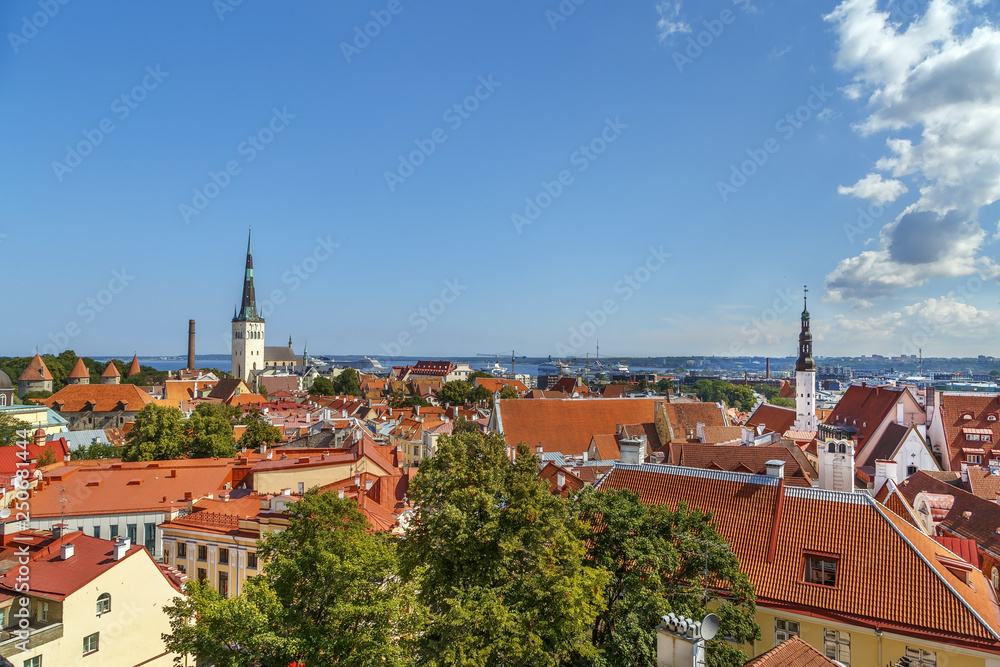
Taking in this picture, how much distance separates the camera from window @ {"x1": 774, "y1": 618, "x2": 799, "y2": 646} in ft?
54.1

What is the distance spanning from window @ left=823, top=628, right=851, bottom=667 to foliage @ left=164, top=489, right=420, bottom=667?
10640 mm

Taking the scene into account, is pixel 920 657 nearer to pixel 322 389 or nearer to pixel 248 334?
pixel 322 389

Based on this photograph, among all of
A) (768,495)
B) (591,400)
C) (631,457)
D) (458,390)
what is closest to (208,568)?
(631,457)

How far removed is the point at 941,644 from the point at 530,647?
10044 millimetres

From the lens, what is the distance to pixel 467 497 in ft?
45.5

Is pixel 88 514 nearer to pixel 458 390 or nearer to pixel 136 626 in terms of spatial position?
pixel 136 626

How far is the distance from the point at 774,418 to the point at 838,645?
172ft

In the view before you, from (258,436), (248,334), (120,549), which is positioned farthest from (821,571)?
(248,334)

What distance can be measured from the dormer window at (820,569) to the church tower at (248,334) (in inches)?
6488

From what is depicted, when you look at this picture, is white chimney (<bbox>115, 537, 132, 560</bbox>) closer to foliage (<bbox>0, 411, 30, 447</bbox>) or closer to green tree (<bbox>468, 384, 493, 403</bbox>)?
foliage (<bbox>0, 411, 30, 447</bbox>)

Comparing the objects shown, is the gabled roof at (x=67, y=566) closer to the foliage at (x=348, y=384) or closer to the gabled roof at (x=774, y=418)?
the gabled roof at (x=774, y=418)

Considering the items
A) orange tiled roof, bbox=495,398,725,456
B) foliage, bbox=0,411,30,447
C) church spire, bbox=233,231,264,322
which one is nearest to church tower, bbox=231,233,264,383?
church spire, bbox=233,231,264,322

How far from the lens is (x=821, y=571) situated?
56.6 feet

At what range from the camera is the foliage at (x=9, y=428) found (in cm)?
5286
